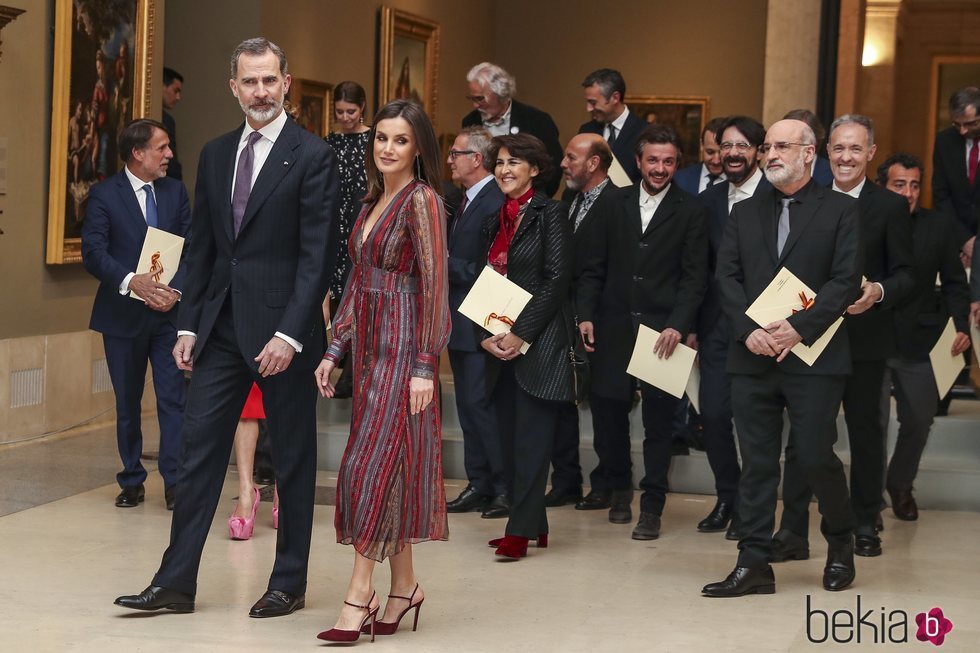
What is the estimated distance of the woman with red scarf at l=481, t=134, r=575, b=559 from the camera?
6273 mm

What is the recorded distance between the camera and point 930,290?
7.10 metres

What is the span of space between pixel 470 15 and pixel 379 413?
1156cm

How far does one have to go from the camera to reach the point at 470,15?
15.7 meters

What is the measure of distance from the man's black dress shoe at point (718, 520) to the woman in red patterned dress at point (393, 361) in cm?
248

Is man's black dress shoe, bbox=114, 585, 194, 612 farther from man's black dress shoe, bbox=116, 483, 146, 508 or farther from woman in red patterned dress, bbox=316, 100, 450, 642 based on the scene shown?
man's black dress shoe, bbox=116, 483, 146, 508

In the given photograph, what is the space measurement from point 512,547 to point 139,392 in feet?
7.39

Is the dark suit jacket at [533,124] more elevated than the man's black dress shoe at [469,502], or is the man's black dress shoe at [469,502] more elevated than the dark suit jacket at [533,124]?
the dark suit jacket at [533,124]

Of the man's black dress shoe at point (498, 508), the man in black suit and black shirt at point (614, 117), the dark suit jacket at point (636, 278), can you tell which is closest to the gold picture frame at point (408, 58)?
the man in black suit and black shirt at point (614, 117)

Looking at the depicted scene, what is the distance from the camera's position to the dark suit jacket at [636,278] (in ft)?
22.7

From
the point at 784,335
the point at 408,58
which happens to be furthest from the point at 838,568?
the point at 408,58

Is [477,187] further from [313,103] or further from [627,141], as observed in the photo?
[313,103]

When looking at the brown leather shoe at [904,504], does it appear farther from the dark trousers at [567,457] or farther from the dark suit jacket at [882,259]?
the dark trousers at [567,457]

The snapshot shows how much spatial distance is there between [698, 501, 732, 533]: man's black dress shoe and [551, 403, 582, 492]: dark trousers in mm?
881

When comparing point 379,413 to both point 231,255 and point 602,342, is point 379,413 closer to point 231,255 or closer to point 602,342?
point 231,255
